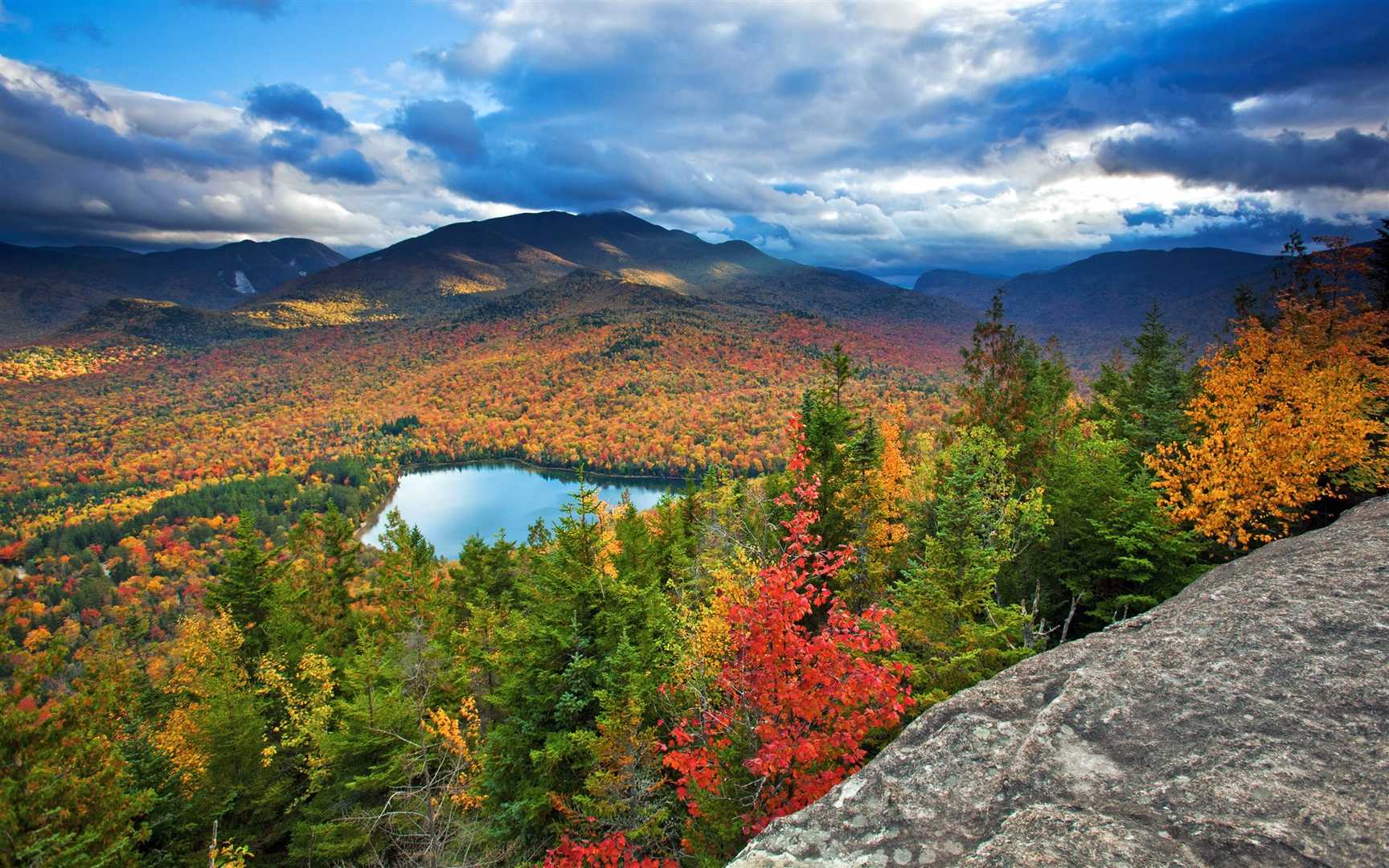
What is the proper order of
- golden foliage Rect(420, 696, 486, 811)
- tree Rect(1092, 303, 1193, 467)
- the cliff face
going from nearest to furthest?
the cliff face → golden foliage Rect(420, 696, 486, 811) → tree Rect(1092, 303, 1193, 467)

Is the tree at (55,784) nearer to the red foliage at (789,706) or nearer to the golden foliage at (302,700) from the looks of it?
the golden foliage at (302,700)

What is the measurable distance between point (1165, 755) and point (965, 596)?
330 inches

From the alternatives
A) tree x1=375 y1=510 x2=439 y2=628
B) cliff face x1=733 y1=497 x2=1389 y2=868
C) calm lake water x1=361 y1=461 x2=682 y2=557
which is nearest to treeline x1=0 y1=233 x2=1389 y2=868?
cliff face x1=733 y1=497 x2=1389 y2=868

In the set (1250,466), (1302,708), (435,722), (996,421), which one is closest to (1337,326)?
(1250,466)

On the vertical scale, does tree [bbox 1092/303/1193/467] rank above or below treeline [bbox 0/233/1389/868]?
above

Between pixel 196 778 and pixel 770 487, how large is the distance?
26246 mm

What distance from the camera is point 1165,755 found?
14.6ft

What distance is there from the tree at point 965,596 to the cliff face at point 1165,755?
135 inches

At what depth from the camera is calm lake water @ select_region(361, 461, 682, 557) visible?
418ft

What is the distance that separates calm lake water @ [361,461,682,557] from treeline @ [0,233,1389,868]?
290 feet

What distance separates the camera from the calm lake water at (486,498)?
12750 centimetres

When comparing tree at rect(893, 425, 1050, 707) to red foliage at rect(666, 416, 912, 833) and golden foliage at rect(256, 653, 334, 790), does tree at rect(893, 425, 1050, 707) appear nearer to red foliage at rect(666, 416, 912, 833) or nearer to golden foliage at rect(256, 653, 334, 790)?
red foliage at rect(666, 416, 912, 833)

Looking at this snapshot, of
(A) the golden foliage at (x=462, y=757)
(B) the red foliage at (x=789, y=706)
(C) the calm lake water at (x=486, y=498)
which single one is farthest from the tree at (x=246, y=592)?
(C) the calm lake water at (x=486, y=498)

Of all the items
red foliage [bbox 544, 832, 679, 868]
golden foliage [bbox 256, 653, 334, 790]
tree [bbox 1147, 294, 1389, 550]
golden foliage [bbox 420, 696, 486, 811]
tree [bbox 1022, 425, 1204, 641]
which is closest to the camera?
red foliage [bbox 544, 832, 679, 868]
